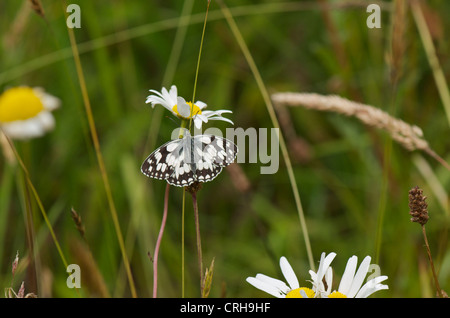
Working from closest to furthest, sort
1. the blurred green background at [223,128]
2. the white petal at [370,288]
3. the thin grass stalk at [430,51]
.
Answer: the white petal at [370,288] → the thin grass stalk at [430,51] → the blurred green background at [223,128]

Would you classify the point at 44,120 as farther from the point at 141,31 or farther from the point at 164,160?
the point at 164,160

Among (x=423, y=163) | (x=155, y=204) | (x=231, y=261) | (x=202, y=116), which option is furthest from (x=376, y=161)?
(x=202, y=116)

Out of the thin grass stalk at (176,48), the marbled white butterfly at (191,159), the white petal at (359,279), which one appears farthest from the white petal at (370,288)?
the thin grass stalk at (176,48)

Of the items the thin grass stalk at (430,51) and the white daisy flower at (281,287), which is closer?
the white daisy flower at (281,287)

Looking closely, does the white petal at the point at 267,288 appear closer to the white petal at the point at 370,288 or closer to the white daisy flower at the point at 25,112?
the white petal at the point at 370,288

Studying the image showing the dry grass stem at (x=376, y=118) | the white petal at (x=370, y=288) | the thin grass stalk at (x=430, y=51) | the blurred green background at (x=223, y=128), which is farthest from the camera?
the blurred green background at (x=223, y=128)

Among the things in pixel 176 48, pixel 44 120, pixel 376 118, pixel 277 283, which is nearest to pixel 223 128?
pixel 176 48

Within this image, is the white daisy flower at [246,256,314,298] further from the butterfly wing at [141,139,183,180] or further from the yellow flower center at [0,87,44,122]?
the yellow flower center at [0,87,44,122]

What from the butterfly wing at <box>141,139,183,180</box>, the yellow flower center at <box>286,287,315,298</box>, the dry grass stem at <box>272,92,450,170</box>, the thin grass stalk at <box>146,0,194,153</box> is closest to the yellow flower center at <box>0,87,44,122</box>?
the thin grass stalk at <box>146,0,194,153</box>
